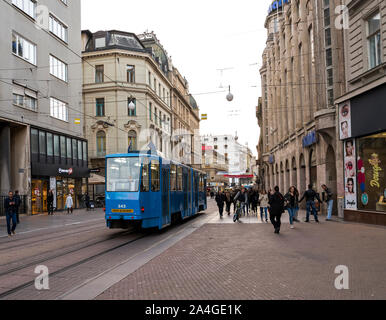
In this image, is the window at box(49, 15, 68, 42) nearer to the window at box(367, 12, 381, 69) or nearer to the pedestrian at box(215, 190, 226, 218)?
the pedestrian at box(215, 190, 226, 218)

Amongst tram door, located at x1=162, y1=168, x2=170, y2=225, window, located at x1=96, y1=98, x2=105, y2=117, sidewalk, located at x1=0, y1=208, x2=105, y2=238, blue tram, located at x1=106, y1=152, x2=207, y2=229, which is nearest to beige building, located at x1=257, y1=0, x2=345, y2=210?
tram door, located at x1=162, y1=168, x2=170, y2=225

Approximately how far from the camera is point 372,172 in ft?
51.5

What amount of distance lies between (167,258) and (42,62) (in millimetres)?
23887

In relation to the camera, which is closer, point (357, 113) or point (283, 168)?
point (357, 113)

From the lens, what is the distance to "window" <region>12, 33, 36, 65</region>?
82.9 ft

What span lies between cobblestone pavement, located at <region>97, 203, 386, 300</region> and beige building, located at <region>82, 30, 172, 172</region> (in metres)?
33.6

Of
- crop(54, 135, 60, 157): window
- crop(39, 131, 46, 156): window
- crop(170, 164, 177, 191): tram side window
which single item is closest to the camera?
crop(170, 164, 177, 191): tram side window

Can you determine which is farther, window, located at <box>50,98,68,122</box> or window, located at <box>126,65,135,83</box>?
window, located at <box>126,65,135,83</box>

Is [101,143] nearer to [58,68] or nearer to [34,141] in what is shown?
[58,68]

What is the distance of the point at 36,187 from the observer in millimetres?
27891

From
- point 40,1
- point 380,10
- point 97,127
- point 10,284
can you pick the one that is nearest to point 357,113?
point 380,10

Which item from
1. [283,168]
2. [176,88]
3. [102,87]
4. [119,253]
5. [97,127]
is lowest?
[119,253]

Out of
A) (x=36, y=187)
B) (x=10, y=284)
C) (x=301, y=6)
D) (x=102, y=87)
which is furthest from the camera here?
(x=102, y=87)

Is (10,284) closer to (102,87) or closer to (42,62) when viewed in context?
(42,62)
